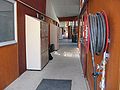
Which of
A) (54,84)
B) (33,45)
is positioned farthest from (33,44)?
(54,84)

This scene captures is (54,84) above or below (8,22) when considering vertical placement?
below

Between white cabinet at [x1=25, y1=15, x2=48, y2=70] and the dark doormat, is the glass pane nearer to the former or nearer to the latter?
white cabinet at [x1=25, y1=15, x2=48, y2=70]

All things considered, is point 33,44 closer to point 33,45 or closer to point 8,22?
point 33,45

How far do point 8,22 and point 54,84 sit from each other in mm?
1923

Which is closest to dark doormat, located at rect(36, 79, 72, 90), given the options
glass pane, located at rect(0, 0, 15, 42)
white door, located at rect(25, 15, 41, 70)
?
white door, located at rect(25, 15, 41, 70)

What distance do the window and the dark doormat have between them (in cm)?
131

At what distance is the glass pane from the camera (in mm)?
3996

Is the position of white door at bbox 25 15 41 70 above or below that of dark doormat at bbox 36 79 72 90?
above

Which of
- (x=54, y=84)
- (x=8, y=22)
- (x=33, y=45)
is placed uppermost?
(x=8, y=22)

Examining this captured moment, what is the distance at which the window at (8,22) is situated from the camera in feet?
13.1

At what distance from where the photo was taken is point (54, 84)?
425 cm

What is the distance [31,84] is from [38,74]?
3.18 ft

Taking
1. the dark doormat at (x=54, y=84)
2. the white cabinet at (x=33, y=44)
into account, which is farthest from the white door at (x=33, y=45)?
the dark doormat at (x=54, y=84)

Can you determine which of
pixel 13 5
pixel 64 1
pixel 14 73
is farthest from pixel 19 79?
pixel 64 1
